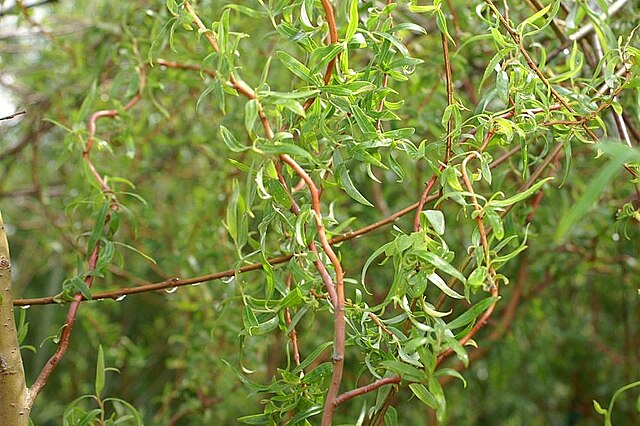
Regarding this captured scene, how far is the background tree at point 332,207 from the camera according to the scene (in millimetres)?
466

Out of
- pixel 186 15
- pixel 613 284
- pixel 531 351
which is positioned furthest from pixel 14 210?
→ pixel 186 15

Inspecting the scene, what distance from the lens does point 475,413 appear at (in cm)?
151

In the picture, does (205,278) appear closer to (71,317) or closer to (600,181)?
(71,317)

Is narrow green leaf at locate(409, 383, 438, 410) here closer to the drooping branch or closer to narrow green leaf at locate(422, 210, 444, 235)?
narrow green leaf at locate(422, 210, 444, 235)

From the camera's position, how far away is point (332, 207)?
604 mm

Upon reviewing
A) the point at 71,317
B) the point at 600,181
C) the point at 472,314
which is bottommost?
the point at 71,317

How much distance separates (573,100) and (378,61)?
0.49 feet

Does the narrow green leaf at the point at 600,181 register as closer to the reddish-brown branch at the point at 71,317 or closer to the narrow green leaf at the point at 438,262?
the narrow green leaf at the point at 438,262

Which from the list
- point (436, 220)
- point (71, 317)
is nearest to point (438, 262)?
point (436, 220)

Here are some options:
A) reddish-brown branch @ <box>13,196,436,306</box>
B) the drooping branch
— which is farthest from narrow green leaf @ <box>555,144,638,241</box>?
the drooping branch

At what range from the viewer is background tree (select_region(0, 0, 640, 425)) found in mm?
466

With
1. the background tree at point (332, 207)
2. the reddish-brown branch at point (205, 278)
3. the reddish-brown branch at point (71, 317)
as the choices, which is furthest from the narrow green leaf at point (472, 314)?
the reddish-brown branch at point (71, 317)

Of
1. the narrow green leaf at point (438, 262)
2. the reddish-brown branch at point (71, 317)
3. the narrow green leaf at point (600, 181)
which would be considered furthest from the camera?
the reddish-brown branch at point (71, 317)

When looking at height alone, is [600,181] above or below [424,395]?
above
